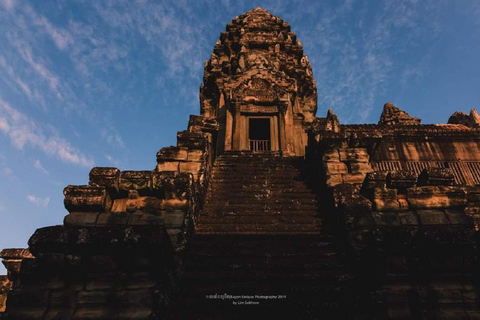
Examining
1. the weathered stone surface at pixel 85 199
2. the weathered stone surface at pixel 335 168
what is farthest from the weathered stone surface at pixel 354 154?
the weathered stone surface at pixel 85 199

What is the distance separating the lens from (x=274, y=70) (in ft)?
50.8

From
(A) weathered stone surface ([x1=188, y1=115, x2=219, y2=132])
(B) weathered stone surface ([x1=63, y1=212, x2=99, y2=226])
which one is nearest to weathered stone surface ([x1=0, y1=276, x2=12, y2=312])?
(B) weathered stone surface ([x1=63, y1=212, x2=99, y2=226])

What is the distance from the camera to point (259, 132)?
1549 centimetres

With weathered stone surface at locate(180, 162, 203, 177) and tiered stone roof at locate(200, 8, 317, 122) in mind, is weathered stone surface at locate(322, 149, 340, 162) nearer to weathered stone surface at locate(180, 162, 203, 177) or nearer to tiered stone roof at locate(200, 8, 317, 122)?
weathered stone surface at locate(180, 162, 203, 177)

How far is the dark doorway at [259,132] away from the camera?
47.4 feet

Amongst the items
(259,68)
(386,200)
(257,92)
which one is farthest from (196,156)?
(259,68)

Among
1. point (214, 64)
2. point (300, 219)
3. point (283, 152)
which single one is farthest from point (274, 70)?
point (300, 219)

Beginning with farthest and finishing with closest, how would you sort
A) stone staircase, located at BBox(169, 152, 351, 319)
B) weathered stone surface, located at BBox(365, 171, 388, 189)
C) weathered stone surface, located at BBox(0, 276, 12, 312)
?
weathered stone surface, located at BBox(0, 276, 12, 312) → weathered stone surface, located at BBox(365, 171, 388, 189) → stone staircase, located at BBox(169, 152, 351, 319)

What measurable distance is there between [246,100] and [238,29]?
7117 mm

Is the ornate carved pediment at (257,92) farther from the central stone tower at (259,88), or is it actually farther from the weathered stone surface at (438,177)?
the weathered stone surface at (438,177)

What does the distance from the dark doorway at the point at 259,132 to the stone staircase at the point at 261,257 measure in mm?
6496

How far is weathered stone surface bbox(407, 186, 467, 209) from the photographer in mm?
4812

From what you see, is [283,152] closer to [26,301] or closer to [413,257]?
[413,257]

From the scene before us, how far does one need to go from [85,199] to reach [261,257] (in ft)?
9.59
